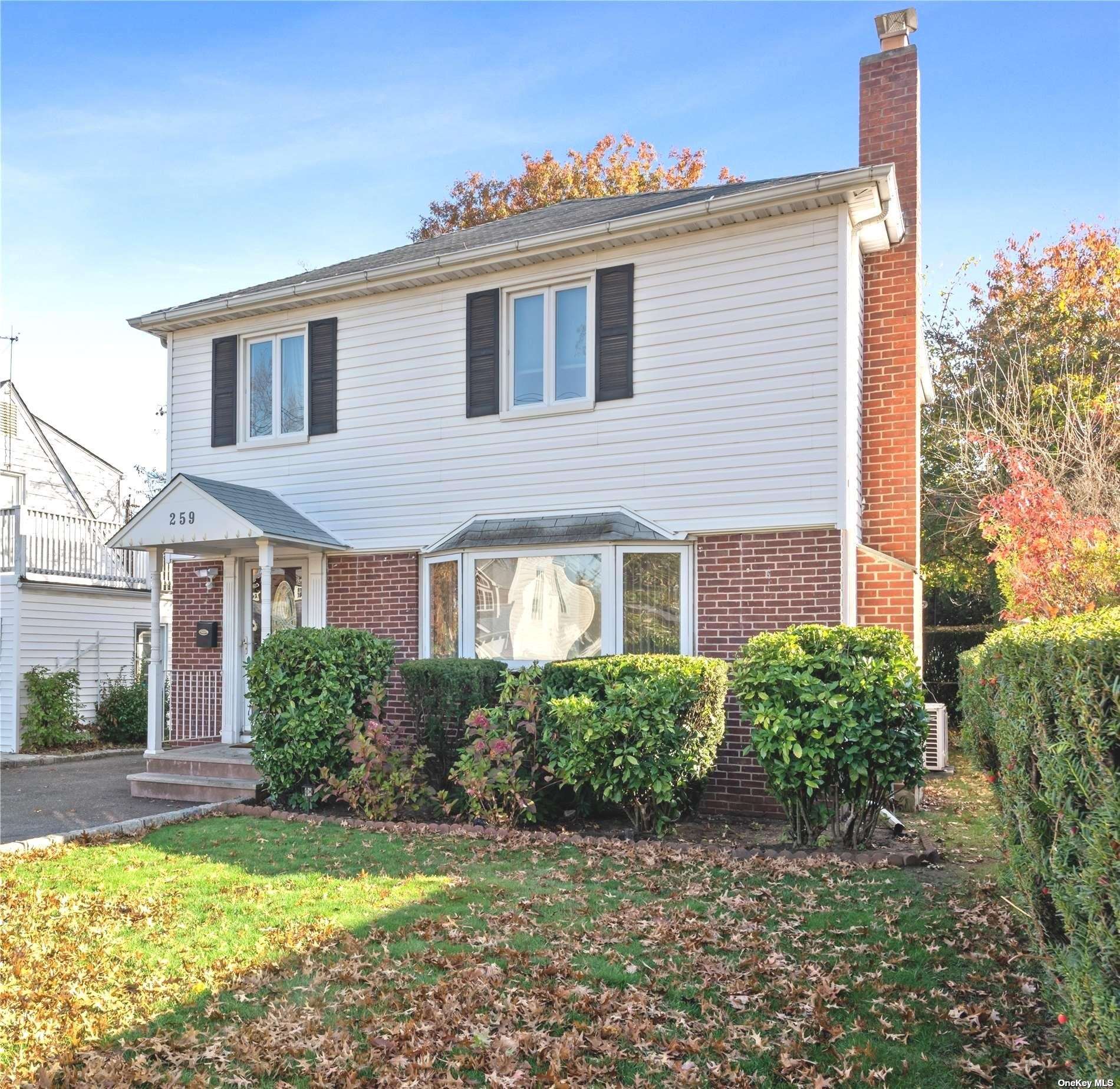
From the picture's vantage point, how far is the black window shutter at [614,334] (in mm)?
9906

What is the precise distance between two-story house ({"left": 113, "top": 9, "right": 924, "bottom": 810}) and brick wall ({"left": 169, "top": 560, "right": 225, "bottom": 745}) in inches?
2.6

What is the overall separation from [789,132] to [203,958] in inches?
568

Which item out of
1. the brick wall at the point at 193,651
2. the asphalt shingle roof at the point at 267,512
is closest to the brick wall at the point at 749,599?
the asphalt shingle roof at the point at 267,512

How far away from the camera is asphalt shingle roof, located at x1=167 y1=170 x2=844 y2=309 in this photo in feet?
33.3

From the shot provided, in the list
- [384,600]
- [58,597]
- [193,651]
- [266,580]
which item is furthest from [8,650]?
[384,600]

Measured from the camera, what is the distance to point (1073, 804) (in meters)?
3.31

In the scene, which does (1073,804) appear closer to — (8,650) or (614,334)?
(614,334)

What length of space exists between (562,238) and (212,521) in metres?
4.96

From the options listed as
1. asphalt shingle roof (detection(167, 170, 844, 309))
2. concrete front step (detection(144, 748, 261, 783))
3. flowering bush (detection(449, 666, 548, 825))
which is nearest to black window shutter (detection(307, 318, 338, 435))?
asphalt shingle roof (detection(167, 170, 844, 309))

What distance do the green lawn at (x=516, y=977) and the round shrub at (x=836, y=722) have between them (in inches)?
28.9

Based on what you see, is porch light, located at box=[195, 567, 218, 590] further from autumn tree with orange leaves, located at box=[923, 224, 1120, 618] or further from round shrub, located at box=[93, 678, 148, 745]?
autumn tree with orange leaves, located at box=[923, 224, 1120, 618]

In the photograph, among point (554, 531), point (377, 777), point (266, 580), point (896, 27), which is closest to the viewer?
point (377, 777)

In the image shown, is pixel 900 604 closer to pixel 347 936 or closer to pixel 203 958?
pixel 347 936

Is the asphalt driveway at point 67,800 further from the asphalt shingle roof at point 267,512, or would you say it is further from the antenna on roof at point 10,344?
the antenna on roof at point 10,344
